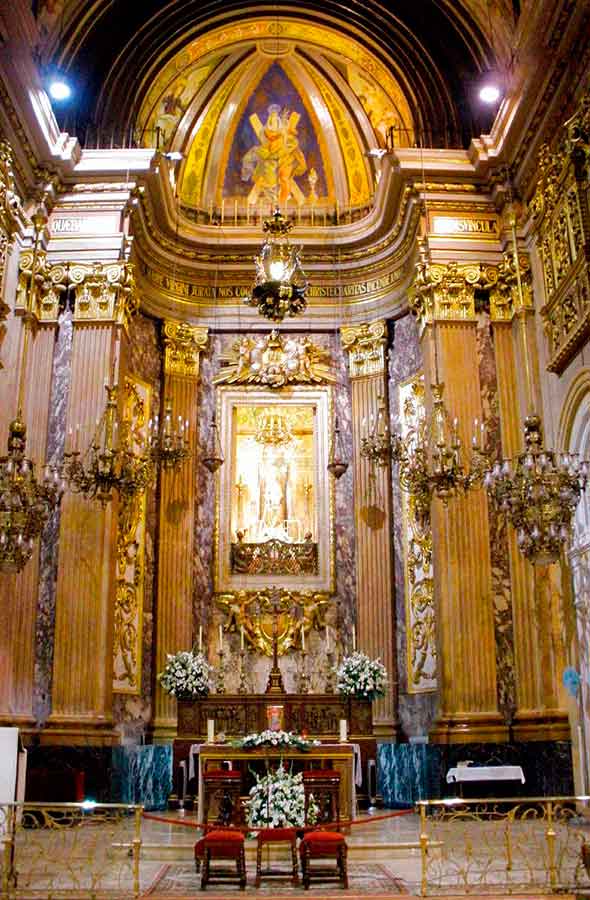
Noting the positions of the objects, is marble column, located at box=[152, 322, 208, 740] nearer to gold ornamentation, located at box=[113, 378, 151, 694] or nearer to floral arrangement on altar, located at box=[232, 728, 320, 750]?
gold ornamentation, located at box=[113, 378, 151, 694]

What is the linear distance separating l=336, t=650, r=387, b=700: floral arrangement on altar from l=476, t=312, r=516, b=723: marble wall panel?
1.61 m

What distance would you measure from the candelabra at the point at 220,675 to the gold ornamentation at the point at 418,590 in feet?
8.91

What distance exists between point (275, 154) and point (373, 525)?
675 cm

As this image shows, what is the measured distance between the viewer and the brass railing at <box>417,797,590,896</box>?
7059 millimetres

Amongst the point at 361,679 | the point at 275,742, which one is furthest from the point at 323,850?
the point at 361,679

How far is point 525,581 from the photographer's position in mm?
12812

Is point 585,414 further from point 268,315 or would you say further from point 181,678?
point 181,678

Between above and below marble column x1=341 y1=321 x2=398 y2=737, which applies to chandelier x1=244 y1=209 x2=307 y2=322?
above

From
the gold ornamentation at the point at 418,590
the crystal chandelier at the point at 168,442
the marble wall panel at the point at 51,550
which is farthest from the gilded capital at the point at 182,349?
the gold ornamentation at the point at 418,590

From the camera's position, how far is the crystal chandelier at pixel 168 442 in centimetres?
1391

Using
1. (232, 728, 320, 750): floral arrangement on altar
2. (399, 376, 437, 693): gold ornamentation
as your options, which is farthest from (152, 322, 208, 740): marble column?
(232, 728, 320, 750): floral arrangement on altar

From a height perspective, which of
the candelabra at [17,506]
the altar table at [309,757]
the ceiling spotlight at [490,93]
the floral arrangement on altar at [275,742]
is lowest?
the altar table at [309,757]

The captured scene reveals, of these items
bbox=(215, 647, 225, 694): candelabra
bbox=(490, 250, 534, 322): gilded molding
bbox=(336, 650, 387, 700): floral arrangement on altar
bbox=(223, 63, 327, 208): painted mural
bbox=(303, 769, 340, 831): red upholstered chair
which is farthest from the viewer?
bbox=(223, 63, 327, 208): painted mural

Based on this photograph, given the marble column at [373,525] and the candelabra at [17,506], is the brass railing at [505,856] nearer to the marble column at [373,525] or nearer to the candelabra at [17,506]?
the marble column at [373,525]
